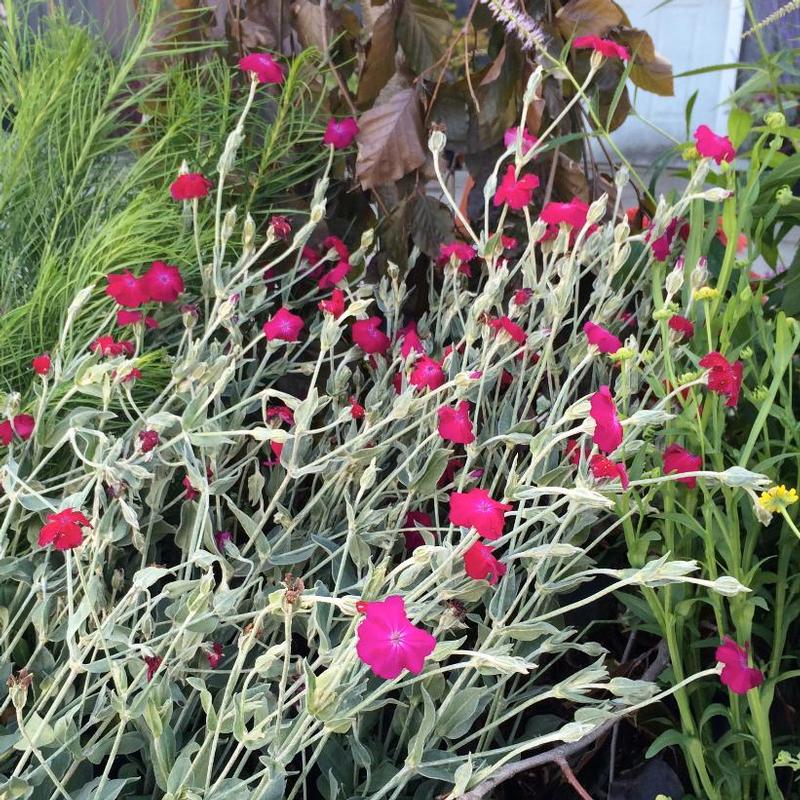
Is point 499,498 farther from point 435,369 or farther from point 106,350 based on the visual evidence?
point 106,350

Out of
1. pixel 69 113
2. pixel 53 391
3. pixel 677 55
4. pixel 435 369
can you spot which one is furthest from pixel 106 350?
pixel 677 55

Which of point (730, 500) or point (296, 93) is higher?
point (296, 93)

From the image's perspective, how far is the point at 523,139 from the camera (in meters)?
0.81

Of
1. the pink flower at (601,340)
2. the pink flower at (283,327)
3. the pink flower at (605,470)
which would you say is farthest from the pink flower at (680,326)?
the pink flower at (283,327)

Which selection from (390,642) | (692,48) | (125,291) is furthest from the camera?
(692,48)

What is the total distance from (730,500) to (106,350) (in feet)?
1.35

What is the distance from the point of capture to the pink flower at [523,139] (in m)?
0.81

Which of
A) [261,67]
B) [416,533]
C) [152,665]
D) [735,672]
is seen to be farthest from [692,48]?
[152,665]

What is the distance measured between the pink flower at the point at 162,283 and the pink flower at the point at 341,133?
0.22 m

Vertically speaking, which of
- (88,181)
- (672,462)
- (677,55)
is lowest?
(677,55)

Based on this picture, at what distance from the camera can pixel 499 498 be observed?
0.83 meters

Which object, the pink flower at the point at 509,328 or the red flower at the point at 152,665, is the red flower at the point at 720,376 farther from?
the red flower at the point at 152,665

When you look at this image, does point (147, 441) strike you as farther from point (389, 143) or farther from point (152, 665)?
point (389, 143)

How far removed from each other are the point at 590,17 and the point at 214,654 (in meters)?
0.65
